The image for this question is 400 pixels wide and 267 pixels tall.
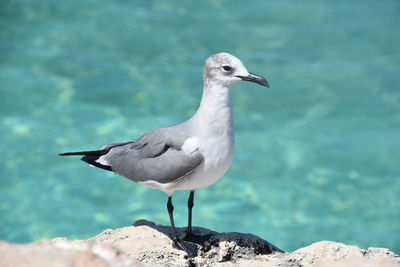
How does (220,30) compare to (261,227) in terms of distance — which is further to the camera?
(220,30)

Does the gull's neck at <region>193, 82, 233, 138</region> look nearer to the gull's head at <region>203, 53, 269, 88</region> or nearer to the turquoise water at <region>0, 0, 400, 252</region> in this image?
the gull's head at <region>203, 53, 269, 88</region>

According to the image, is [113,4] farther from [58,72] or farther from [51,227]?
[51,227]

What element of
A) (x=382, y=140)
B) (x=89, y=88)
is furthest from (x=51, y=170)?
(x=382, y=140)

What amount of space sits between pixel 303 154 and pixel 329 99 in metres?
1.26

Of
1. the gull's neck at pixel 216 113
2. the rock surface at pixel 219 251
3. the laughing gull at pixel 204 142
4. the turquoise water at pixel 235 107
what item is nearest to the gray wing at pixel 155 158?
the laughing gull at pixel 204 142

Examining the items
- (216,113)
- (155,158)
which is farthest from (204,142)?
(155,158)

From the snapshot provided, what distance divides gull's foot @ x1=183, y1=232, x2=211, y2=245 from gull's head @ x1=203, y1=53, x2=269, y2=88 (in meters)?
1.09

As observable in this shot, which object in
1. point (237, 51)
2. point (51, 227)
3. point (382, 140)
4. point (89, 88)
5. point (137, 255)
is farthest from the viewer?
point (237, 51)

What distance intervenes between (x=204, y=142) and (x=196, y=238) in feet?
2.49

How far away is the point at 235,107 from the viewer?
811cm

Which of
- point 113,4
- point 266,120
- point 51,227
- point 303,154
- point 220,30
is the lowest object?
point 51,227

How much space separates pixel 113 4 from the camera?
10.3 meters

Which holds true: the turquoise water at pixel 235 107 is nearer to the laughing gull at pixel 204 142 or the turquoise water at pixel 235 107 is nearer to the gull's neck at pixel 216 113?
the laughing gull at pixel 204 142

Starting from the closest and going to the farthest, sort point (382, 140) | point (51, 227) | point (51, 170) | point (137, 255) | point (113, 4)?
1. point (137, 255)
2. point (51, 227)
3. point (51, 170)
4. point (382, 140)
5. point (113, 4)
